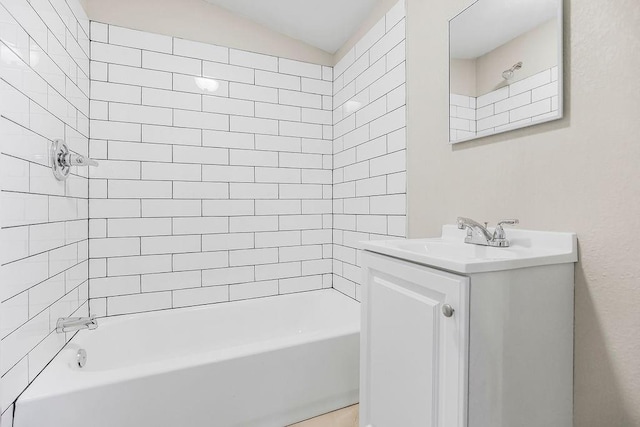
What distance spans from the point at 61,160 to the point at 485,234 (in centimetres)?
183

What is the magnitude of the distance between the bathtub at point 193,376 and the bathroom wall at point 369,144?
1.74 feet

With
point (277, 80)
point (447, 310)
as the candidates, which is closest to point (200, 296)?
point (277, 80)

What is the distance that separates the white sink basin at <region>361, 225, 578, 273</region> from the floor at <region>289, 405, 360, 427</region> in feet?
3.20

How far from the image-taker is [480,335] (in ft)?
2.75

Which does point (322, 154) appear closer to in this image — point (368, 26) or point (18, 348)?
point (368, 26)

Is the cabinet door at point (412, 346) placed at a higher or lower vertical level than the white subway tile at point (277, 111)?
lower

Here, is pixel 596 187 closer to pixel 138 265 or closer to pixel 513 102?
pixel 513 102

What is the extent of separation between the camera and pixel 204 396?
1.39m

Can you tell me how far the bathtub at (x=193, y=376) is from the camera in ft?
4.06

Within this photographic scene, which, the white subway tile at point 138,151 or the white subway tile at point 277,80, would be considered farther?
the white subway tile at point 277,80

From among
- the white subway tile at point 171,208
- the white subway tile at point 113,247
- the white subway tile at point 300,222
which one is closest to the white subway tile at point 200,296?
the white subway tile at point 113,247

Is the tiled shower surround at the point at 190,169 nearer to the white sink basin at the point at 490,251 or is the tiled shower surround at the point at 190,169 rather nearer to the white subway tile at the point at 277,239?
the white subway tile at the point at 277,239

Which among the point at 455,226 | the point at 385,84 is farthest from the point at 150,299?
the point at 385,84

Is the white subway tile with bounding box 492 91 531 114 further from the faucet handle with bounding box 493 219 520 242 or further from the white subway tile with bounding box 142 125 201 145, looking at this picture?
the white subway tile with bounding box 142 125 201 145
